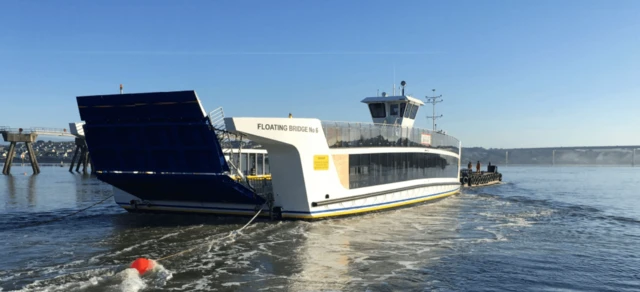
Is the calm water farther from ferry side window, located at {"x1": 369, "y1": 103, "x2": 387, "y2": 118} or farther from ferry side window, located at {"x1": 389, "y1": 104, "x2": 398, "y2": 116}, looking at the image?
ferry side window, located at {"x1": 369, "y1": 103, "x2": 387, "y2": 118}

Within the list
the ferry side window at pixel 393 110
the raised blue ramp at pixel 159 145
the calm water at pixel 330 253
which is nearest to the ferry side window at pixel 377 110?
the ferry side window at pixel 393 110

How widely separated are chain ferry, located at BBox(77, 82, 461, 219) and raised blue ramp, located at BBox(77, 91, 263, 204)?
43 mm

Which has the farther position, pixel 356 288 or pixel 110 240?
pixel 110 240

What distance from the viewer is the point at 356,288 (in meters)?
10.3

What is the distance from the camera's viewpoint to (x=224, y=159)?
16.9 m

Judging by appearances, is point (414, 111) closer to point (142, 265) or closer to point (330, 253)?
point (330, 253)

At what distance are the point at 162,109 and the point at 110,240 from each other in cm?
475

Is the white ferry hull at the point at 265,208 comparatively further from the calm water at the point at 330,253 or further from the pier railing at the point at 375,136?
the pier railing at the point at 375,136

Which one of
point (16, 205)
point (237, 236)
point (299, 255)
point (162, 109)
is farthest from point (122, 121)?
point (16, 205)

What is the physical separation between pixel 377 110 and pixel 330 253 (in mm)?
16184

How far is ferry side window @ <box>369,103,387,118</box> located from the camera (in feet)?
93.9

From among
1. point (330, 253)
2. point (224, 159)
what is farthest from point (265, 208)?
point (330, 253)

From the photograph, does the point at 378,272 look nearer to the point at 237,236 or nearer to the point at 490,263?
the point at 490,263

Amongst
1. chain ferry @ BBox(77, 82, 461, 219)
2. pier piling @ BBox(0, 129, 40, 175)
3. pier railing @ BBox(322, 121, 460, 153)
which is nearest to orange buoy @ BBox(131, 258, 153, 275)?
chain ferry @ BBox(77, 82, 461, 219)
